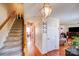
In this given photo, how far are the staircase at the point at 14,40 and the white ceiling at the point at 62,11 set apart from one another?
0.23 meters

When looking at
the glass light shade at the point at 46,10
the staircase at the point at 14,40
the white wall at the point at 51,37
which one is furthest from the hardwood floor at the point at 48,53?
the glass light shade at the point at 46,10

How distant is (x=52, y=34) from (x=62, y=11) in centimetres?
38

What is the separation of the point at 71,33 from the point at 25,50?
29.5 inches

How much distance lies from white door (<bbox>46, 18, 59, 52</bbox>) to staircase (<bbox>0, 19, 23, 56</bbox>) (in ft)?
1.41

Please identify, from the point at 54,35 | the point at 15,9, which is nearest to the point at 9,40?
the point at 15,9

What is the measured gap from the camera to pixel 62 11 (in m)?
1.67

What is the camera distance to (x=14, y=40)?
1.71 metres

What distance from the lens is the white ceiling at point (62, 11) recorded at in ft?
5.49

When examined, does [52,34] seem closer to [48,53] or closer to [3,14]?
[48,53]

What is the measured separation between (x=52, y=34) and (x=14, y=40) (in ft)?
1.93

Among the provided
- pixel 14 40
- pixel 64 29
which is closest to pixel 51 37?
pixel 64 29

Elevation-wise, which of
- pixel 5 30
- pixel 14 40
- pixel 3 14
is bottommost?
pixel 14 40

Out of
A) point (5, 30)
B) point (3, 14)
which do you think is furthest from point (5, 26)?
point (3, 14)

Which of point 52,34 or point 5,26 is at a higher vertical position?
point 5,26
